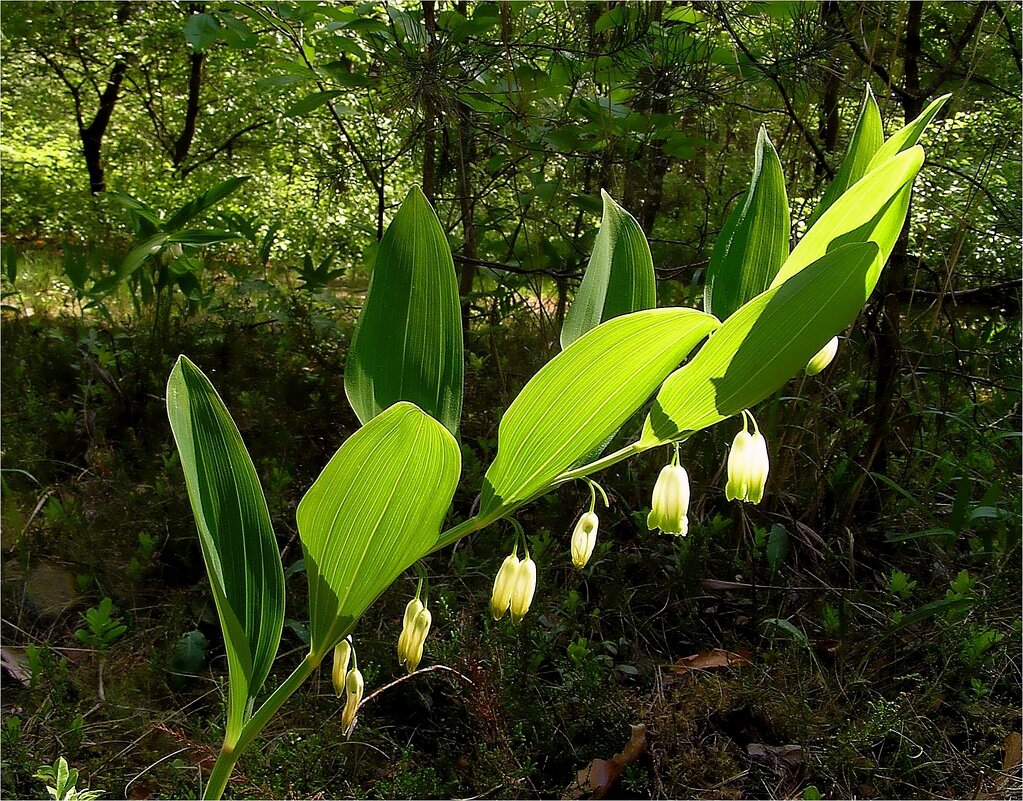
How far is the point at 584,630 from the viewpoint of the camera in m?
1.67

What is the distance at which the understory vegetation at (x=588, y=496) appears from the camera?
139cm

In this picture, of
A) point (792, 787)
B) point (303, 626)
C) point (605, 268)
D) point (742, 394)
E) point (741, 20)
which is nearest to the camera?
point (742, 394)

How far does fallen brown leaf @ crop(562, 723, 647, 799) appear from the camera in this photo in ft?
4.38

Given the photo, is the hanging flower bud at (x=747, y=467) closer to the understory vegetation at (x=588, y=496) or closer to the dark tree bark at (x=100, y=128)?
the understory vegetation at (x=588, y=496)

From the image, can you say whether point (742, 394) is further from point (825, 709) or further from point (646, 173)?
point (646, 173)

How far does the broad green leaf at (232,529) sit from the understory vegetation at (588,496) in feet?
0.55

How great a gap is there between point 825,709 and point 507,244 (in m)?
1.55

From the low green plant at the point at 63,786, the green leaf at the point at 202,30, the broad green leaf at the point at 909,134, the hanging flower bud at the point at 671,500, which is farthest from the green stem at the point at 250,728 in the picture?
the green leaf at the point at 202,30

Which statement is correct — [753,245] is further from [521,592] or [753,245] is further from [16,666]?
[16,666]

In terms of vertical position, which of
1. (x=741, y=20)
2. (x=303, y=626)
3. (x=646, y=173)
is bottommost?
(x=303, y=626)

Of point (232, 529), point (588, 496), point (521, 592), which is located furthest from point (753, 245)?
point (588, 496)

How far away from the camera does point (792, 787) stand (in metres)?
1.37

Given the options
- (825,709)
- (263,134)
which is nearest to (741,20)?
(825,709)

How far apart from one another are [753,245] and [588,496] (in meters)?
1.37
